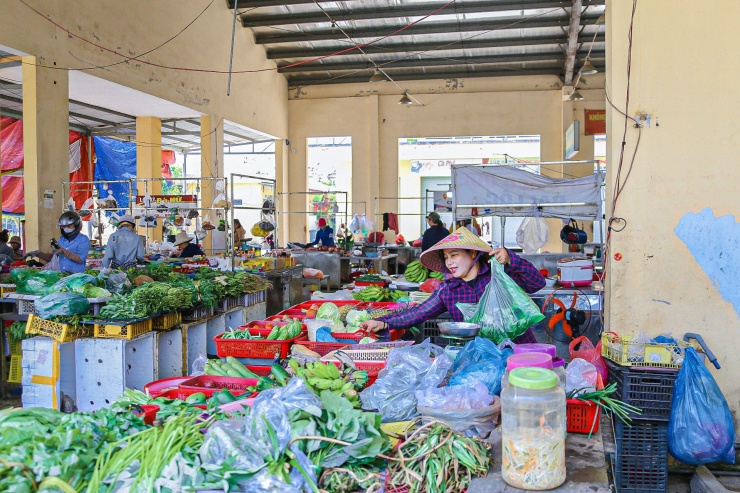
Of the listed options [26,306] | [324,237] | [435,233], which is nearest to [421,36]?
[324,237]

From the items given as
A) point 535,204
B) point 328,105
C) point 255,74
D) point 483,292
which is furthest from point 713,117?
point 328,105

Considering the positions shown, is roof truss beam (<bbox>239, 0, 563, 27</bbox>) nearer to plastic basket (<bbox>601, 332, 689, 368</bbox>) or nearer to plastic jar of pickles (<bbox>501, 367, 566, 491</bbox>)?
plastic basket (<bbox>601, 332, 689, 368</bbox>)

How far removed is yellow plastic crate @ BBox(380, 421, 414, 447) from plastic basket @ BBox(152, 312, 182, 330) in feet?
12.2

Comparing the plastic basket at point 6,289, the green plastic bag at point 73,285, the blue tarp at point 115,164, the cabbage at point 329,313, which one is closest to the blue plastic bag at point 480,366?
the cabbage at point 329,313

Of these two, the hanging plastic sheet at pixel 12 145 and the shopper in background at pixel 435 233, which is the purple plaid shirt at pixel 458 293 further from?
the hanging plastic sheet at pixel 12 145

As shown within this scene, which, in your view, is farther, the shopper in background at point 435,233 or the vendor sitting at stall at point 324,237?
the vendor sitting at stall at point 324,237

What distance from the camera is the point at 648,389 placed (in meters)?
4.00

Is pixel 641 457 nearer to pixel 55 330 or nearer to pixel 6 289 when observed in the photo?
pixel 55 330

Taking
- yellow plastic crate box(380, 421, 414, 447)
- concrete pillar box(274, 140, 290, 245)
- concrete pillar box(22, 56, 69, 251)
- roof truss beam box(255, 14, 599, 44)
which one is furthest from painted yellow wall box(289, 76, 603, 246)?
yellow plastic crate box(380, 421, 414, 447)

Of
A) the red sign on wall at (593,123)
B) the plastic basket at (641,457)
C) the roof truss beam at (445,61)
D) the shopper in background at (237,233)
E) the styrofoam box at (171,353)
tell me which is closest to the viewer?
the plastic basket at (641,457)

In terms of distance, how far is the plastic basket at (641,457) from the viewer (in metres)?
4.07

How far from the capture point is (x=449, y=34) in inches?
629

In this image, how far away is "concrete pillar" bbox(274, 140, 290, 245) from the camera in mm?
19391

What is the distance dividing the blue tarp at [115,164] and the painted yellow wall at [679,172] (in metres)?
14.5
